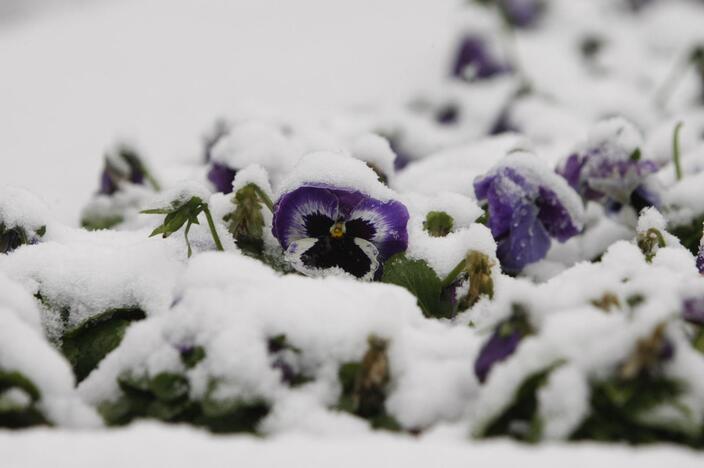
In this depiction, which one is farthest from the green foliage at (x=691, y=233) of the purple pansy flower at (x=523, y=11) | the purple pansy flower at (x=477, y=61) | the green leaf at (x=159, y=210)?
the purple pansy flower at (x=523, y=11)

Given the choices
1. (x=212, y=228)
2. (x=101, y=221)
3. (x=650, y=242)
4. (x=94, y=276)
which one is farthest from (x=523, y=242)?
(x=101, y=221)

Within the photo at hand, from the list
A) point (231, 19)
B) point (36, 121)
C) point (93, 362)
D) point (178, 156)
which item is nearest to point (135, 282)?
point (93, 362)

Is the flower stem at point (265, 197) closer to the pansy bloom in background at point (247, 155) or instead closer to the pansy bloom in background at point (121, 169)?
the pansy bloom in background at point (247, 155)

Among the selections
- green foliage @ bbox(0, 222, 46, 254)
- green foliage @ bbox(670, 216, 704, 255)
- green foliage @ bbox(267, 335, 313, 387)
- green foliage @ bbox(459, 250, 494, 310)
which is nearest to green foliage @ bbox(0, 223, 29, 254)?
green foliage @ bbox(0, 222, 46, 254)

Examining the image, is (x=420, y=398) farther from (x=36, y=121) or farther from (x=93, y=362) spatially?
(x=36, y=121)

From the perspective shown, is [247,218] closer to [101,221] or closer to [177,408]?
[177,408]

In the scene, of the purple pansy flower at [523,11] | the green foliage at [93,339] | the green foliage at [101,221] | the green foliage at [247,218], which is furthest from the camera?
the purple pansy flower at [523,11]
